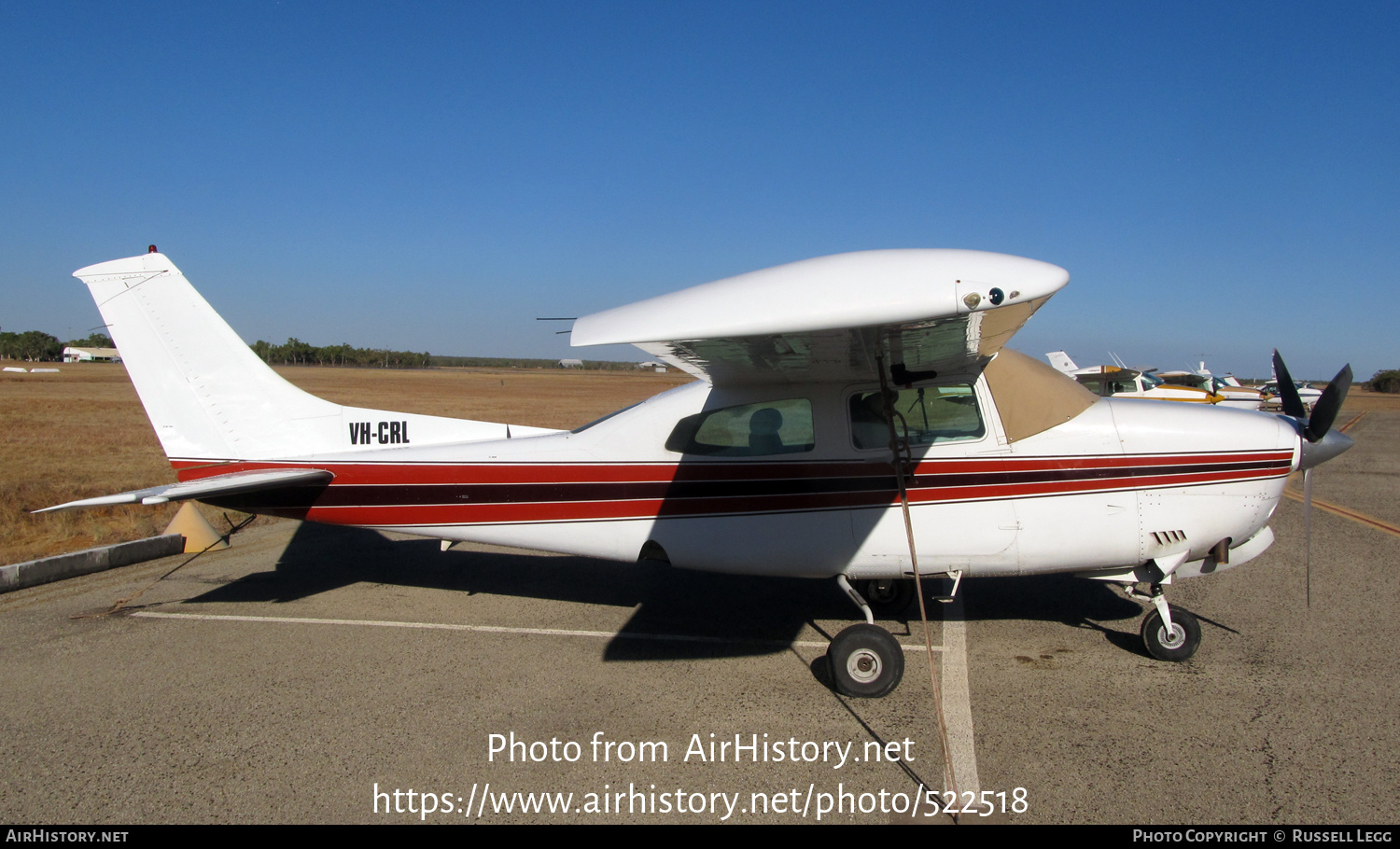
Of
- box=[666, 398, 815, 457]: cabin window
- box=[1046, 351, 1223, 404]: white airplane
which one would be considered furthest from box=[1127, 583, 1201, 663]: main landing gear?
box=[1046, 351, 1223, 404]: white airplane

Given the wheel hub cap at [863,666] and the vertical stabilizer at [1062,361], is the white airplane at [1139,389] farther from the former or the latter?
the wheel hub cap at [863,666]

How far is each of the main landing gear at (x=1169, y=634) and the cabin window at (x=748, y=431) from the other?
97.5 inches

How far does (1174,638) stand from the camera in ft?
16.1

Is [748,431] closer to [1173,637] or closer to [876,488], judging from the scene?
[876,488]

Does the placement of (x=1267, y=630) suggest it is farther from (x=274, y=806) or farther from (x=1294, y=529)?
(x=274, y=806)

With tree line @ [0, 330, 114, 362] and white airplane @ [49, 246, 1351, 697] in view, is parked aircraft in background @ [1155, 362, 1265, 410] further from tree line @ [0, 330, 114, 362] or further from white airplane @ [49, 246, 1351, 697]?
tree line @ [0, 330, 114, 362]

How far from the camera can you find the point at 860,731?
4.12 m

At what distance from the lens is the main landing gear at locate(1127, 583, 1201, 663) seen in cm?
489

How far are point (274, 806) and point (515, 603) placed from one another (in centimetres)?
302

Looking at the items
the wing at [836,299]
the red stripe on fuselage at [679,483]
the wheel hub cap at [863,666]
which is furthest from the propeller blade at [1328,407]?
the wheel hub cap at [863,666]

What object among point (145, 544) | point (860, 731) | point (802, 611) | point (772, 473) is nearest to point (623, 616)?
point (802, 611)

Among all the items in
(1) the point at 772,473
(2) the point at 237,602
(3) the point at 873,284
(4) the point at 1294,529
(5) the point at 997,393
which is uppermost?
(3) the point at 873,284

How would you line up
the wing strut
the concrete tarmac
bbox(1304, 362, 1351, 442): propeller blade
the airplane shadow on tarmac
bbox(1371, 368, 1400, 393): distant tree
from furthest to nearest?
1. bbox(1371, 368, 1400, 393): distant tree
2. the airplane shadow on tarmac
3. bbox(1304, 362, 1351, 442): propeller blade
4. the wing strut
5. the concrete tarmac

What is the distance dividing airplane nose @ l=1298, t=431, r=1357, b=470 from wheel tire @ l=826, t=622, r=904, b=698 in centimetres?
278
